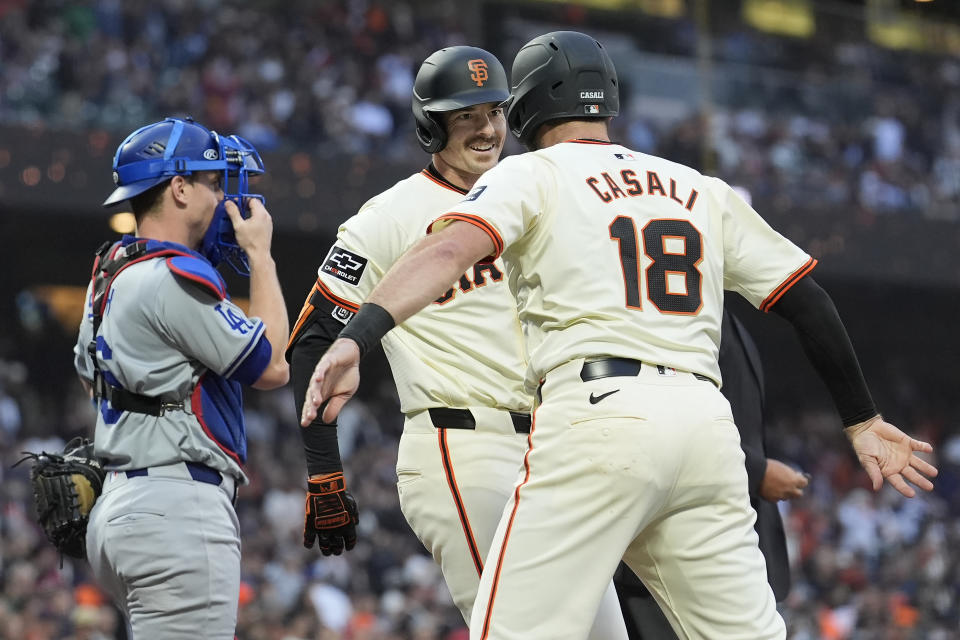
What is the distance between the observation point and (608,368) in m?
2.97

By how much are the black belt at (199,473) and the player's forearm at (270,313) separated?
26cm

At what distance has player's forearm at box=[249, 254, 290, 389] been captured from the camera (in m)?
3.54

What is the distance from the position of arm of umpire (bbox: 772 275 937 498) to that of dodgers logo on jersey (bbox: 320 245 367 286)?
4.09 feet

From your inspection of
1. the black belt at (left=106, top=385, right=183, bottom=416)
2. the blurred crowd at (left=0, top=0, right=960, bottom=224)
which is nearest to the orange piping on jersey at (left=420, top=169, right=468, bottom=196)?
the black belt at (left=106, top=385, right=183, bottom=416)

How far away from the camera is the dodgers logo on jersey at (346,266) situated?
3.86 m

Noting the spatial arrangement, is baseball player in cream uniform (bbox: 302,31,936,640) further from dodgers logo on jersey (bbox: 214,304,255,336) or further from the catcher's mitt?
the catcher's mitt

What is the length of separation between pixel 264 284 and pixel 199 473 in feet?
1.91

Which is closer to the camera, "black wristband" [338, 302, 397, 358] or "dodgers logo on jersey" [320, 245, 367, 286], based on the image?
"black wristband" [338, 302, 397, 358]

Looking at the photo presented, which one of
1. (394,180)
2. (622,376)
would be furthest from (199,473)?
(394,180)

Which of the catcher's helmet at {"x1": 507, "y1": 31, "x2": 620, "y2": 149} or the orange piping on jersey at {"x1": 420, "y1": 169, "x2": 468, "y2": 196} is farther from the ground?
the catcher's helmet at {"x1": 507, "y1": 31, "x2": 620, "y2": 149}

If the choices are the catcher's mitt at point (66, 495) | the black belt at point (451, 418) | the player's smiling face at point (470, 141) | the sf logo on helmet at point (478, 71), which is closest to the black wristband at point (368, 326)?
the black belt at point (451, 418)

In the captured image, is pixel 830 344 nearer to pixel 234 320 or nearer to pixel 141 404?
pixel 234 320

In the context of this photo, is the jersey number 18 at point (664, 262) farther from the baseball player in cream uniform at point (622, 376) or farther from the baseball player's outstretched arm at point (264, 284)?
the baseball player's outstretched arm at point (264, 284)

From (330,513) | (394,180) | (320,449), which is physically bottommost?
(394,180)
